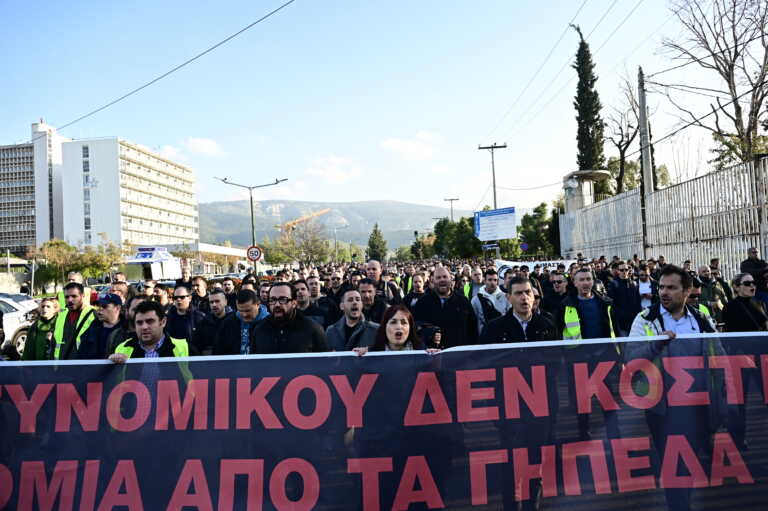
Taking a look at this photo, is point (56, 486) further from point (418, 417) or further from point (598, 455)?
point (598, 455)

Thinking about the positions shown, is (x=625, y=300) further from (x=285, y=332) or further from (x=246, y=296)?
(x=285, y=332)

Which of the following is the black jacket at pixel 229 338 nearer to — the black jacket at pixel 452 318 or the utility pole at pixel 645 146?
the black jacket at pixel 452 318

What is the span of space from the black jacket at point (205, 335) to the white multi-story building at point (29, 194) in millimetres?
127029

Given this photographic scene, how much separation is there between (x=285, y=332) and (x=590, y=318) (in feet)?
11.3

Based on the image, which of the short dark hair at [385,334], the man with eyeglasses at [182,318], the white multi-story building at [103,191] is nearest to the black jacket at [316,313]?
the man with eyeglasses at [182,318]

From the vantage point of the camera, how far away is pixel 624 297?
424 inches

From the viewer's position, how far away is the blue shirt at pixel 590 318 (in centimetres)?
671

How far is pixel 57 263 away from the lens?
2333 inches

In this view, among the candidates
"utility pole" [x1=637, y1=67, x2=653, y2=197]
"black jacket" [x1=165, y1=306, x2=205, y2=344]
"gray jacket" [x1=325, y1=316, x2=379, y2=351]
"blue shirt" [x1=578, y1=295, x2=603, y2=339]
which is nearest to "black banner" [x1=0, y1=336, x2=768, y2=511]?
"gray jacket" [x1=325, y1=316, x2=379, y2=351]

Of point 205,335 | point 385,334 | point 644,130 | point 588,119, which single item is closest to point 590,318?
point 385,334

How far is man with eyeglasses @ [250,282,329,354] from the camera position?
4.98 meters

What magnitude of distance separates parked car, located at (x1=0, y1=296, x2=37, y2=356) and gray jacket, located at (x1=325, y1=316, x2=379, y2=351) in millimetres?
9811

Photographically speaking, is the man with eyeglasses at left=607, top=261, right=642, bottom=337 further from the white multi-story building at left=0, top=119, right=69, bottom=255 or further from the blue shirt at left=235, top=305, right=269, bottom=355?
the white multi-story building at left=0, top=119, right=69, bottom=255

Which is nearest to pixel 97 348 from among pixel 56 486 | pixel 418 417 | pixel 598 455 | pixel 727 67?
pixel 56 486
